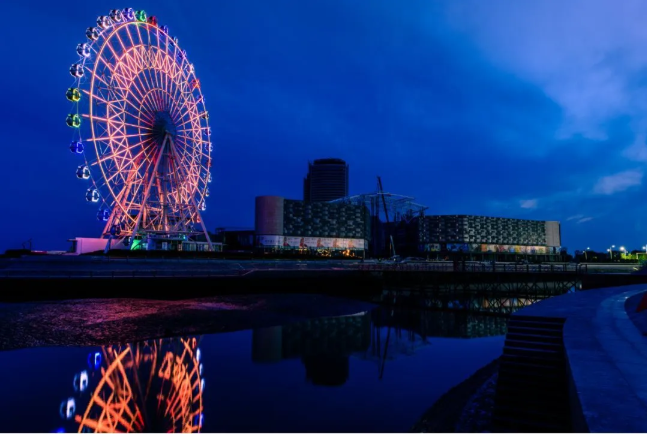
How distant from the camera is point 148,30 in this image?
58.9 m

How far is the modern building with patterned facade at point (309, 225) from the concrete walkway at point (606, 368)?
140133 mm

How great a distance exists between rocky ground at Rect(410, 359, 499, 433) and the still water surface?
518mm

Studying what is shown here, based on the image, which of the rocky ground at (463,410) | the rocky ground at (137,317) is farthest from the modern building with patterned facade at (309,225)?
the rocky ground at (463,410)

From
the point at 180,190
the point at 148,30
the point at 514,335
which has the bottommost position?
the point at 514,335

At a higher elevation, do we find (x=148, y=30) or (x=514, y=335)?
(x=148, y=30)

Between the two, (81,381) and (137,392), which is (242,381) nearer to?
(137,392)

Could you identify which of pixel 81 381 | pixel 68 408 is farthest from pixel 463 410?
pixel 81 381

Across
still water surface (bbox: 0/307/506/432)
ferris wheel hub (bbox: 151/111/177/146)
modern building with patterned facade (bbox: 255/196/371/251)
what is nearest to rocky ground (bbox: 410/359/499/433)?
still water surface (bbox: 0/307/506/432)

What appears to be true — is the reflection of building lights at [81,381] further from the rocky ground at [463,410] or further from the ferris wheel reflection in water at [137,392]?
the rocky ground at [463,410]

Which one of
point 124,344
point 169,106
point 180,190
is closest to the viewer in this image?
point 124,344

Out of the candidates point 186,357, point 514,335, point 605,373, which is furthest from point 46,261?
point 605,373

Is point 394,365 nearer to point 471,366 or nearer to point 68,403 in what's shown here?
point 471,366

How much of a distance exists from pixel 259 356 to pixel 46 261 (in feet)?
144

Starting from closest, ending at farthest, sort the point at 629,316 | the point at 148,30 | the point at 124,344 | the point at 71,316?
the point at 629,316
the point at 124,344
the point at 71,316
the point at 148,30
